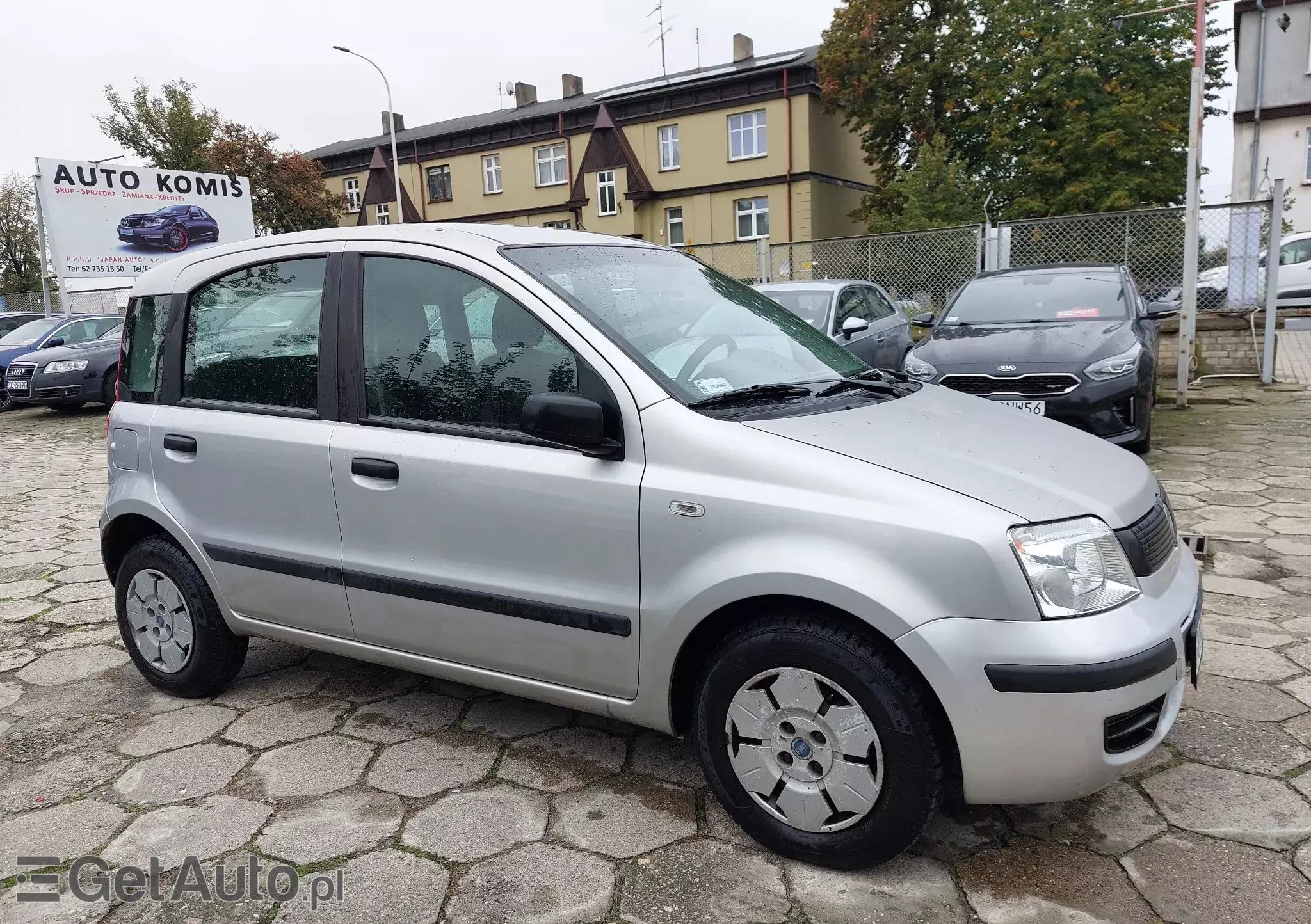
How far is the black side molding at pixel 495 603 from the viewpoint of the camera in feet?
8.26

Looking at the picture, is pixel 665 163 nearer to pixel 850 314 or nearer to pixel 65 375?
pixel 65 375

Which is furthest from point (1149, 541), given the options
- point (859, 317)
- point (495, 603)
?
point (859, 317)

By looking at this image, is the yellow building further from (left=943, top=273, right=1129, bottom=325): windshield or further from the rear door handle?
the rear door handle

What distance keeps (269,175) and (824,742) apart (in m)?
39.2

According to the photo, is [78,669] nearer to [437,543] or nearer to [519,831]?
[437,543]

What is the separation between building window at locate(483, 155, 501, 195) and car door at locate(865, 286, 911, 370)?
3061 centimetres

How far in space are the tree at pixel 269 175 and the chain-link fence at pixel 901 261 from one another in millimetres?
27650

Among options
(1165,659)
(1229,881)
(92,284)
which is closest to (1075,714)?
(1165,659)

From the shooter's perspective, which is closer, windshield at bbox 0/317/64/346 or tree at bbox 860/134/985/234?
windshield at bbox 0/317/64/346

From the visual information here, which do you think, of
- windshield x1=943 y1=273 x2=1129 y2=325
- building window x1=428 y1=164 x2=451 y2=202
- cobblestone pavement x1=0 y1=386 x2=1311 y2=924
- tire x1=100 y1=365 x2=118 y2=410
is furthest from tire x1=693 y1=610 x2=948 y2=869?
building window x1=428 y1=164 x2=451 y2=202

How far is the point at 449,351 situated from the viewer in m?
2.81

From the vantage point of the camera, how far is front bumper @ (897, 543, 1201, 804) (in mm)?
2039

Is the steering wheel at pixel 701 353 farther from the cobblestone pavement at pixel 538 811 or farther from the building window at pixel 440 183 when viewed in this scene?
the building window at pixel 440 183

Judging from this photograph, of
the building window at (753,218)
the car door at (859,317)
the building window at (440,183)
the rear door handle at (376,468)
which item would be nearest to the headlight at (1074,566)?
the rear door handle at (376,468)
